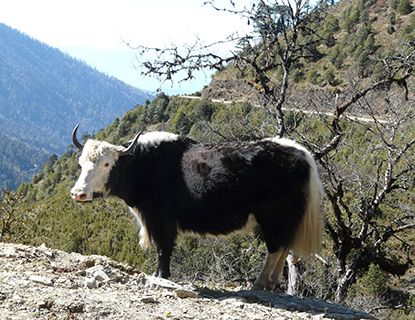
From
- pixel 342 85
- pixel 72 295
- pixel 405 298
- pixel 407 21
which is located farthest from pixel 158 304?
pixel 407 21

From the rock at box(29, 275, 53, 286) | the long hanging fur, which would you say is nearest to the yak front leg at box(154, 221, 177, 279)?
the long hanging fur

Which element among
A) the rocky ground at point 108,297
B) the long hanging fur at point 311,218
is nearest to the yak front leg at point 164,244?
the rocky ground at point 108,297

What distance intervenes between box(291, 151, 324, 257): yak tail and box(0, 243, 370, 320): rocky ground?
1.98ft

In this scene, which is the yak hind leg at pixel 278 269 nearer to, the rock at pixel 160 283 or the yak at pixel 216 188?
the yak at pixel 216 188

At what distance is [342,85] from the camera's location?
1638 inches

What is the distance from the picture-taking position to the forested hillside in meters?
9.21

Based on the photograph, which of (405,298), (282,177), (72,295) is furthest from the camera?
(405,298)

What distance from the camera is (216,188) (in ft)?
20.2

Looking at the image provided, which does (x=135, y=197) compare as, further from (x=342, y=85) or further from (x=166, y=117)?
(x=166, y=117)

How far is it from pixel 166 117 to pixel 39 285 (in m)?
49.0

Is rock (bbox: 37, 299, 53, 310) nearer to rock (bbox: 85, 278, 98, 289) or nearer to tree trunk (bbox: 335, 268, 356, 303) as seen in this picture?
rock (bbox: 85, 278, 98, 289)

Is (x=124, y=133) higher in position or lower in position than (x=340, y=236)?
higher

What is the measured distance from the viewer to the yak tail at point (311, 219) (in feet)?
20.2

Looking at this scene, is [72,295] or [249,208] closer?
[72,295]
